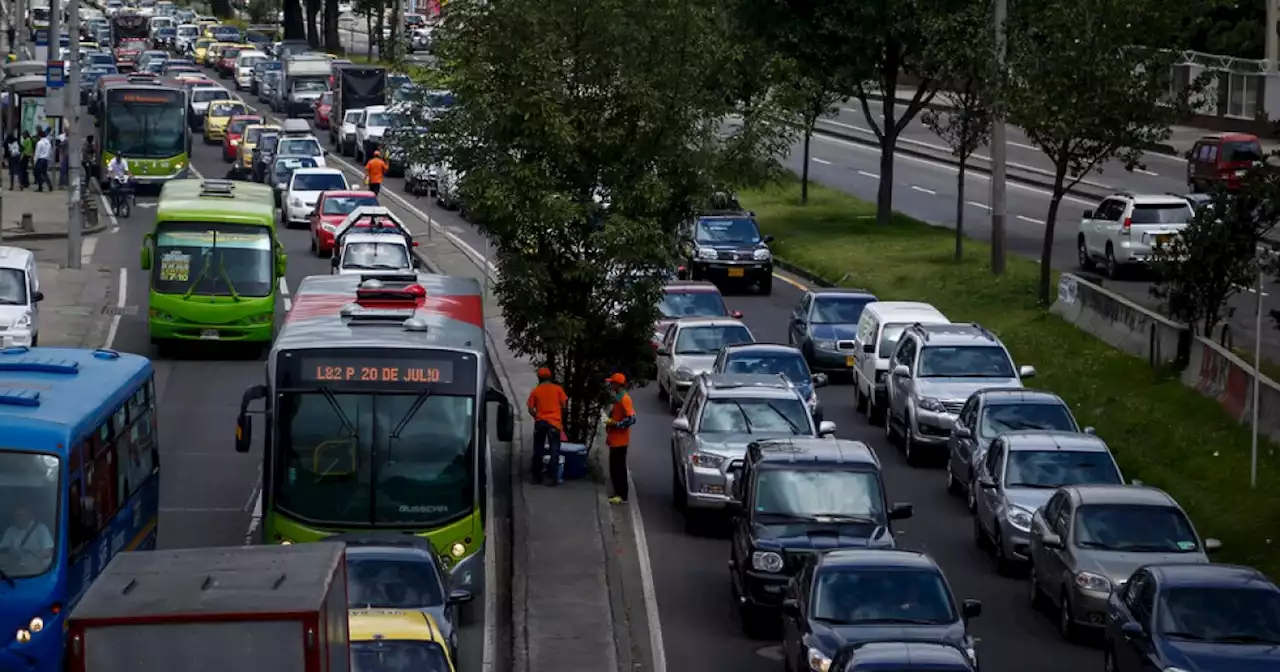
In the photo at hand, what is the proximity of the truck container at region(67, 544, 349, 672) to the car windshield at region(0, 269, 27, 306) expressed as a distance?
840 inches

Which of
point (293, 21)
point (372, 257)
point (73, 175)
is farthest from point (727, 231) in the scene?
point (293, 21)

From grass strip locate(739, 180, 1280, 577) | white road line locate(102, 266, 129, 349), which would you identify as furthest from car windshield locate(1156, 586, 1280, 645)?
white road line locate(102, 266, 129, 349)

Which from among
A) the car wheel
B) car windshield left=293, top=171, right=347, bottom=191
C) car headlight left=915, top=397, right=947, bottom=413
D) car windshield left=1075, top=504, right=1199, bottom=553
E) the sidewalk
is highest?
car windshield left=293, top=171, right=347, bottom=191

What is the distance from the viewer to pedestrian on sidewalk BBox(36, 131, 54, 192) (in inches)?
2334

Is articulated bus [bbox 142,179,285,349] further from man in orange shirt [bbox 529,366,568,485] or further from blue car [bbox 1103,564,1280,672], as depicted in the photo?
blue car [bbox 1103,564,1280,672]

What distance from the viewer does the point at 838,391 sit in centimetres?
3400

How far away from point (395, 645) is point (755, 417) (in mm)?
10197

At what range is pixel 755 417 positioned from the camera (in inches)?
965

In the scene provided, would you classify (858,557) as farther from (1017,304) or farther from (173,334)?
(1017,304)

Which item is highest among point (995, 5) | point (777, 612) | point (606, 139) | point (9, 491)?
point (995, 5)

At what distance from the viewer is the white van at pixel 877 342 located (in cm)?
3048

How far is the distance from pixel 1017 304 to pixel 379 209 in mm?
13859

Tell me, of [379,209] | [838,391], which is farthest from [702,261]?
[838,391]

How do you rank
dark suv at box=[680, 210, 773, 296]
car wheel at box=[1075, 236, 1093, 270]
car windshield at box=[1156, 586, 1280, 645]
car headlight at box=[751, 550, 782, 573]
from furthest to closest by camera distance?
car wheel at box=[1075, 236, 1093, 270], dark suv at box=[680, 210, 773, 296], car headlight at box=[751, 550, 782, 573], car windshield at box=[1156, 586, 1280, 645]
